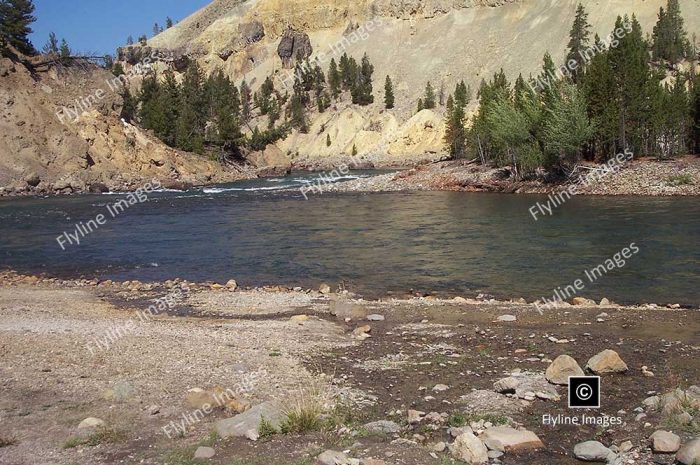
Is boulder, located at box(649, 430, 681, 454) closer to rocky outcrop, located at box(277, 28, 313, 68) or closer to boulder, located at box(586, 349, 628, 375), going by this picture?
boulder, located at box(586, 349, 628, 375)

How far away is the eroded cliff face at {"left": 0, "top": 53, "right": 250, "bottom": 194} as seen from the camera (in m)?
61.8

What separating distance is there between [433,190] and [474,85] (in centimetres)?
8526

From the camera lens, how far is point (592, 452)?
6867 mm

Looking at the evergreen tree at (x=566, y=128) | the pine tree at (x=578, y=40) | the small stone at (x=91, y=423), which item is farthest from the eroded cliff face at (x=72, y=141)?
the pine tree at (x=578, y=40)

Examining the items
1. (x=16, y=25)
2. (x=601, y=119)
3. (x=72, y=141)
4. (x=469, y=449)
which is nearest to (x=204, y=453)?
(x=469, y=449)

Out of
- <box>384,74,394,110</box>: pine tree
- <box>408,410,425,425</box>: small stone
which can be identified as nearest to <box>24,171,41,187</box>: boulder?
<box>408,410,425,425</box>: small stone

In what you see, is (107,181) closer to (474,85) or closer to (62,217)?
(62,217)

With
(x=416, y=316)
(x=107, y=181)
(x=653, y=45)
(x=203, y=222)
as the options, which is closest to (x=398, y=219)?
(x=203, y=222)

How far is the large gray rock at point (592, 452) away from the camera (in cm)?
681

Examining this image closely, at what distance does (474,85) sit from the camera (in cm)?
13388

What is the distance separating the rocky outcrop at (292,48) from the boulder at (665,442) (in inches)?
6786

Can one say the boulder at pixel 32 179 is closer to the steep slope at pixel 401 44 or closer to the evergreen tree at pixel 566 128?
the evergreen tree at pixel 566 128

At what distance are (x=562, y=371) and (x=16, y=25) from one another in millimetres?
78715

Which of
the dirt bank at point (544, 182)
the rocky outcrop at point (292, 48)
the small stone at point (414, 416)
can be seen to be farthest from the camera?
the rocky outcrop at point (292, 48)
